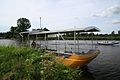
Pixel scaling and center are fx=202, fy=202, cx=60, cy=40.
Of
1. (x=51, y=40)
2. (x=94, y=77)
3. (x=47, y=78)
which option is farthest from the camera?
(x=51, y=40)

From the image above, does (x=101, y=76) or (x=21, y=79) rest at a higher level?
(x=21, y=79)

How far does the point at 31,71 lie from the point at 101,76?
38.1 feet

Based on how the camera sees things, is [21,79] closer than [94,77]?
Yes

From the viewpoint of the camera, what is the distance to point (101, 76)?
59.9 feet

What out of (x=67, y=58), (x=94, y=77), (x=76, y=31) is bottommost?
(x=94, y=77)

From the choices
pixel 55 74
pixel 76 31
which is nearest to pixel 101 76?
pixel 76 31

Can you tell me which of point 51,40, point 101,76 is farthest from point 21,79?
point 51,40

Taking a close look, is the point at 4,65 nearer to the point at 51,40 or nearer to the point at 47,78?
the point at 47,78

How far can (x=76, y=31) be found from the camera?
62.5 feet

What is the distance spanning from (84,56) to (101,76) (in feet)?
7.74

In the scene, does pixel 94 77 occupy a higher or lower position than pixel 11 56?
lower

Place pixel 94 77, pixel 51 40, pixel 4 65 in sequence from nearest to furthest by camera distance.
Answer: pixel 4 65 < pixel 94 77 < pixel 51 40

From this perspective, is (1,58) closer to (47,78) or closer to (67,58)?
(47,78)

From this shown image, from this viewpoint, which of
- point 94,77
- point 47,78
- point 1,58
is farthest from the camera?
point 94,77
